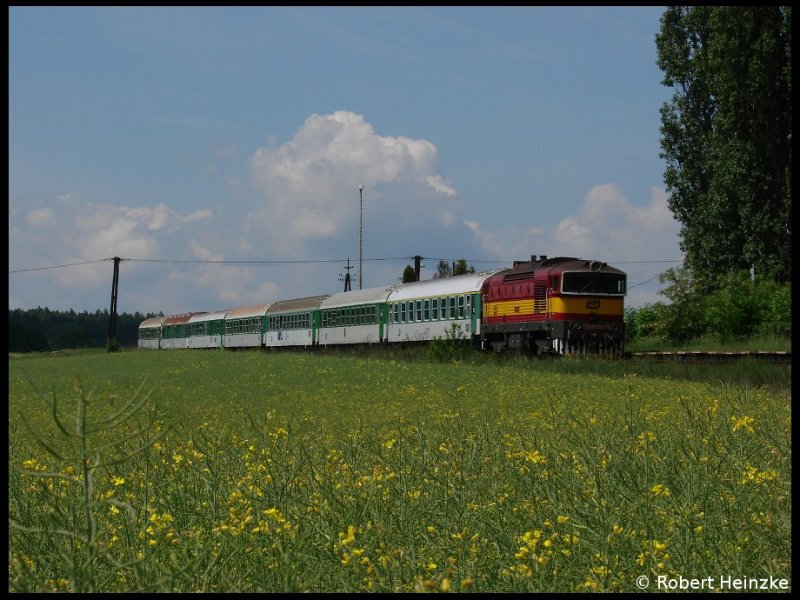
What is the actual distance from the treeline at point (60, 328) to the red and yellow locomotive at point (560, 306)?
66.1m

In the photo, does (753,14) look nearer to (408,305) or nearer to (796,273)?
(408,305)

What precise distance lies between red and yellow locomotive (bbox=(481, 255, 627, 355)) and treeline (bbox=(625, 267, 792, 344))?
711 cm

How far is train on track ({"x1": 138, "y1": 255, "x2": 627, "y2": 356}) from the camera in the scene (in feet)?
92.7

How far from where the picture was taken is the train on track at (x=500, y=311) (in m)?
28.3

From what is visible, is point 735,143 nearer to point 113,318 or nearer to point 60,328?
point 113,318

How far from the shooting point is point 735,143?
34.2 meters

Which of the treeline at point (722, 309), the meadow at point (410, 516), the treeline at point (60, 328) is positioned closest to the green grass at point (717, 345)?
the treeline at point (722, 309)

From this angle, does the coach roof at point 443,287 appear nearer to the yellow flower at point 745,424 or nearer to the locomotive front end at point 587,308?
the locomotive front end at point 587,308

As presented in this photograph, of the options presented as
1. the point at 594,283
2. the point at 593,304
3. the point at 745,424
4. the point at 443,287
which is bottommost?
the point at 745,424

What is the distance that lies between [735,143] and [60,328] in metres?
111

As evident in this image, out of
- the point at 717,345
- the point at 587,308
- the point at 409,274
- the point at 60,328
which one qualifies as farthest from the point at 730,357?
the point at 60,328

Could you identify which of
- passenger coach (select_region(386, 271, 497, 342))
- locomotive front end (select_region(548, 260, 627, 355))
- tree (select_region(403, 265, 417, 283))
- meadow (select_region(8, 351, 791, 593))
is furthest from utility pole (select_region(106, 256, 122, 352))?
meadow (select_region(8, 351, 791, 593))

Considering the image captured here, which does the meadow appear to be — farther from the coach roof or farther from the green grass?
the coach roof

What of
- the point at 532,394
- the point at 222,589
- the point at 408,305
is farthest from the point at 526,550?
the point at 408,305
